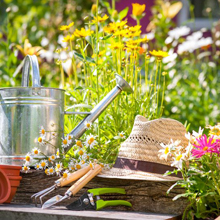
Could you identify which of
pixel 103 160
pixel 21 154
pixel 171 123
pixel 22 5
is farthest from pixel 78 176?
pixel 22 5

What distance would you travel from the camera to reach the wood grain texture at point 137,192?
5.01 ft

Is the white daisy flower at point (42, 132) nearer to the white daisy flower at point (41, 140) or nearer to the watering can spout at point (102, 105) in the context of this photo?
the white daisy flower at point (41, 140)

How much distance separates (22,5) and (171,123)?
14.5 ft

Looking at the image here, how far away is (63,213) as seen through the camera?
1.40m

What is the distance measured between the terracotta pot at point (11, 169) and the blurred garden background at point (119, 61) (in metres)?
0.39

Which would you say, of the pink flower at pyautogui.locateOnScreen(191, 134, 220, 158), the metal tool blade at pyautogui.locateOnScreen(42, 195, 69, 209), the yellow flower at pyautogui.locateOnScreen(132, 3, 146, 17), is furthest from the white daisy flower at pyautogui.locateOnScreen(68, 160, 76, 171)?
the yellow flower at pyautogui.locateOnScreen(132, 3, 146, 17)

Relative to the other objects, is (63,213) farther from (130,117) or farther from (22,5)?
(22,5)

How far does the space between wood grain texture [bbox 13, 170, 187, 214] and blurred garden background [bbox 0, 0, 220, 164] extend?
0.25 metres

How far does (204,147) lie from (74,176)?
1.58 feet

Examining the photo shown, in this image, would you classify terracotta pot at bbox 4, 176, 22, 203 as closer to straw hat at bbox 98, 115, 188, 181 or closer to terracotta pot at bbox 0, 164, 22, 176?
terracotta pot at bbox 0, 164, 22, 176

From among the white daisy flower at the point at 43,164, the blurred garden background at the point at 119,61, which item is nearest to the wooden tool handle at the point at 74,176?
the white daisy flower at the point at 43,164

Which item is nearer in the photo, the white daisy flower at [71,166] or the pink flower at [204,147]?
the pink flower at [204,147]

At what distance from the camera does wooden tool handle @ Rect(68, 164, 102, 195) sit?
1521mm

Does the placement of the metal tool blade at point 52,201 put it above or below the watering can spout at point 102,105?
below
